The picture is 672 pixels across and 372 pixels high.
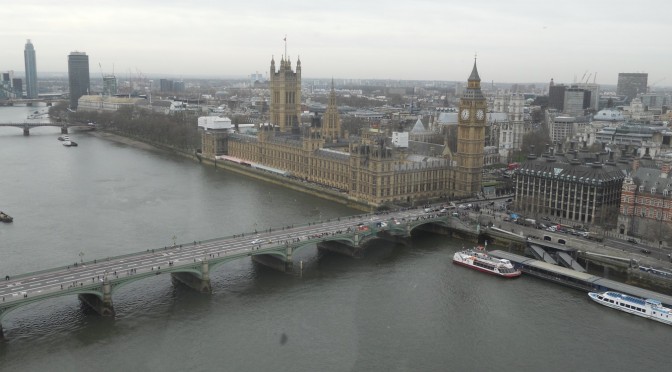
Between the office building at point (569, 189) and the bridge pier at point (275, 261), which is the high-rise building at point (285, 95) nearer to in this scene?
the office building at point (569, 189)

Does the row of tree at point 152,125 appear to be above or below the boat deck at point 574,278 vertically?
above

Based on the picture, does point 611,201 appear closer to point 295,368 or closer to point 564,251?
point 564,251

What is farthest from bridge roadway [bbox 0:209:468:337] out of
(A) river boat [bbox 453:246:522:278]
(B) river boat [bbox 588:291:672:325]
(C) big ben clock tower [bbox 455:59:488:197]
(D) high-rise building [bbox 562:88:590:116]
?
(D) high-rise building [bbox 562:88:590:116]

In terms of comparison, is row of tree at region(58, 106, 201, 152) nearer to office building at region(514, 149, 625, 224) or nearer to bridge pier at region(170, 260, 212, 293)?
office building at region(514, 149, 625, 224)

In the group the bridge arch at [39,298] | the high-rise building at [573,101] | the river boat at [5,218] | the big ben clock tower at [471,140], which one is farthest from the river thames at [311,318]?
the high-rise building at [573,101]

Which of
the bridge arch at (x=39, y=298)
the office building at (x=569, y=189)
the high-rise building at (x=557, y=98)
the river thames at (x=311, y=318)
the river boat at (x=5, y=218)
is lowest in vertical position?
the river thames at (x=311, y=318)

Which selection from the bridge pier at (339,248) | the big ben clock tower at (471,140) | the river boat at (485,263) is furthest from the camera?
the big ben clock tower at (471,140)

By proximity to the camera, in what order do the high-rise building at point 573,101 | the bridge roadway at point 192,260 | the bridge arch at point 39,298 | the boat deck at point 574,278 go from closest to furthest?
the bridge arch at point 39,298
the bridge roadway at point 192,260
the boat deck at point 574,278
the high-rise building at point 573,101

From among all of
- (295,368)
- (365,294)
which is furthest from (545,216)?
(295,368)
